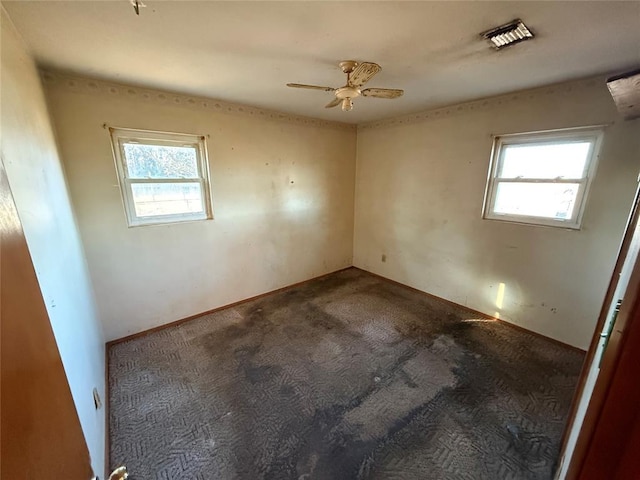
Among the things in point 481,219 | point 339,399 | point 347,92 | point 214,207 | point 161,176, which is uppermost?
point 347,92

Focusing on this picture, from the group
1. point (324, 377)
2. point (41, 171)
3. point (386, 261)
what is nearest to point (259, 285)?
point (324, 377)

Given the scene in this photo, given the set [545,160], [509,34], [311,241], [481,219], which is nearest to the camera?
[509,34]

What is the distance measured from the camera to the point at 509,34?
57.7 inches

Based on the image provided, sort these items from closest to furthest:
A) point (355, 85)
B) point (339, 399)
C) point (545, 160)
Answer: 1. point (355, 85)
2. point (339, 399)
3. point (545, 160)

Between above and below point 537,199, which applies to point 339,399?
below

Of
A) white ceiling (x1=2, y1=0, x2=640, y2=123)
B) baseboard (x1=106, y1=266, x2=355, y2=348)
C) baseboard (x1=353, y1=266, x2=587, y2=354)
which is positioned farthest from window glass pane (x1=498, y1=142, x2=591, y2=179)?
baseboard (x1=106, y1=266, x2=355, y2=348)

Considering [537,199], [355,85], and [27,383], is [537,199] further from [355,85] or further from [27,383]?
[27,383]

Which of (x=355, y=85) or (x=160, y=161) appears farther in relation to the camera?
(x=160, y=161)

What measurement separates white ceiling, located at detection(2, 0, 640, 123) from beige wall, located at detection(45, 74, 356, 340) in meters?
0.31

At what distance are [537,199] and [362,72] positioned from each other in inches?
87.4

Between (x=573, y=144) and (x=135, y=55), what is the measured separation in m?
3.59

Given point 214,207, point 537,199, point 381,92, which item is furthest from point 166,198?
point 537,199

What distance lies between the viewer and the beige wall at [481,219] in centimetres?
216

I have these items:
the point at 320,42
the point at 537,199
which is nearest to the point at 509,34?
the point at 320,42
